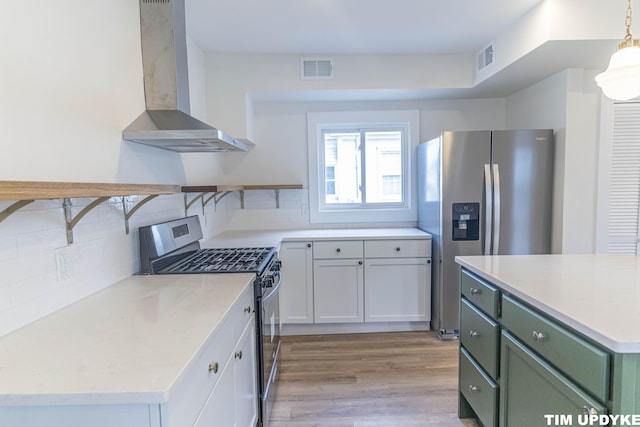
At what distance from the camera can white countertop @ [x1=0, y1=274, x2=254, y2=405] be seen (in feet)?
2.52

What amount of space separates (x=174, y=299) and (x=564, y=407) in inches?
58.5

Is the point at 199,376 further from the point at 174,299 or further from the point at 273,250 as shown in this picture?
the point at 273,250

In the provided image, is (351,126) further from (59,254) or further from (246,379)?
(59,254)


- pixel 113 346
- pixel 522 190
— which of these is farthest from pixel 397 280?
pixel 113 346

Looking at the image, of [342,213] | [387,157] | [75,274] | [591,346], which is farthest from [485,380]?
[387,157]

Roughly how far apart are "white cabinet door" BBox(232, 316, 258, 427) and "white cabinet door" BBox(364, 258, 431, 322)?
1.49m

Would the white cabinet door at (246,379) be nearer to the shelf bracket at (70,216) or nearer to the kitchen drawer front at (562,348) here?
the shelf bracket at (70,216)

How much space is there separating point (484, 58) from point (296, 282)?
8.26 ft

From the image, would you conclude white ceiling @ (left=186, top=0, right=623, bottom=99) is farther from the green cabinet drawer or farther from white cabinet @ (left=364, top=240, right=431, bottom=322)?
the green cabinet drawer

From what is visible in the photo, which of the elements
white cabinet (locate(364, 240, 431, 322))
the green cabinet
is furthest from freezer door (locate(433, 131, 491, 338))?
the green cabinet

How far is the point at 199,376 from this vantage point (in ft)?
3.31

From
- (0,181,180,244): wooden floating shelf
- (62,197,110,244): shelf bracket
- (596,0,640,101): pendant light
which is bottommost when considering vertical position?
(62,197,110,244): shelf bracket

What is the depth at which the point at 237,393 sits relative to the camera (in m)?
1.43

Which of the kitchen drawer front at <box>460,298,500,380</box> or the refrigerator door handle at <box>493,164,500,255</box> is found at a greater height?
the refrigerator door handle at <box>493,164,500,255</box>
